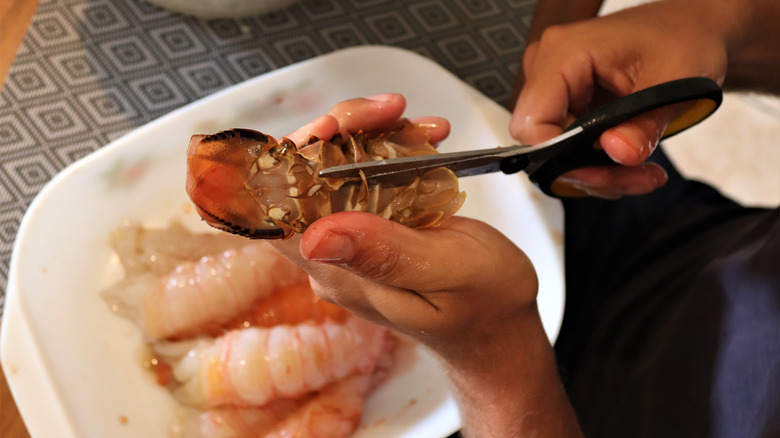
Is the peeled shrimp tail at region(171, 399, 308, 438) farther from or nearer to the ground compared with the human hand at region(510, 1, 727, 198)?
nearer to the ground

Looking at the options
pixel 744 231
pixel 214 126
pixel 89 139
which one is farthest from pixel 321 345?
pixel 744 231

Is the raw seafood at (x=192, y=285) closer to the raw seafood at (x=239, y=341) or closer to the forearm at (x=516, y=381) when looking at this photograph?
the raw seafood at (x=239, y=341)

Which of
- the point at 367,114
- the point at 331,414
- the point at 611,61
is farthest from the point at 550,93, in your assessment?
the point at 331,414

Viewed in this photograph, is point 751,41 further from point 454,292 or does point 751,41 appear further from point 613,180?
point 454,292

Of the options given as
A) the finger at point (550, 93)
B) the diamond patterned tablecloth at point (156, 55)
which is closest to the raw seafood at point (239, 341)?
the diamond patterned tablecloth at point (156, 55)

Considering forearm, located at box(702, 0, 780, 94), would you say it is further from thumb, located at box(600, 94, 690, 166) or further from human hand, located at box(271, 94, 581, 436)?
human hand, located at box(271, 94, 581, 436)

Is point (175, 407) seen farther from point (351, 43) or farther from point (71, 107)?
point (351, 43)

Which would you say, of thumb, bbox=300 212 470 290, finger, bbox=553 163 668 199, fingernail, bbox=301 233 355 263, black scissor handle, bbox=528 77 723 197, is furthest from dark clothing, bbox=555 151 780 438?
fingernail, bbox=301 233 355 263
